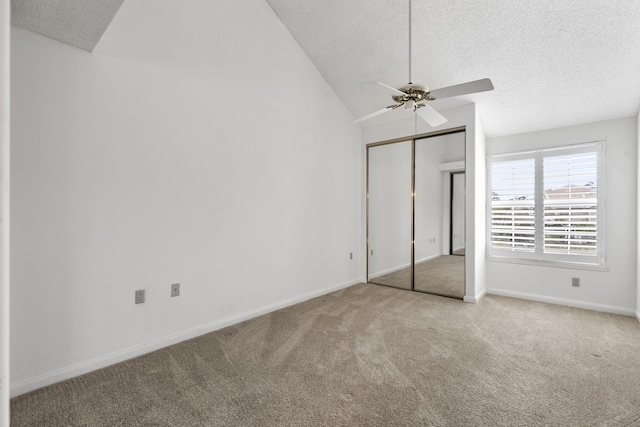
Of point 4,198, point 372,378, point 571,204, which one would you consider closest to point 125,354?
point 4,198

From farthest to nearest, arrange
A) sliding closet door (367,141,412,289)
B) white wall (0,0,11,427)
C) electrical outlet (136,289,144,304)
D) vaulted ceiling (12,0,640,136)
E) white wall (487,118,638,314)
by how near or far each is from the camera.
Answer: sliding closet door (367,141,412,289) → white wall (487,118,638,314) → electrical outlet (136,289,144,304) → vaulted ceiling (12,0,640,136) → white wall (0,0,11,427)

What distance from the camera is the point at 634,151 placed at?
3.48 m

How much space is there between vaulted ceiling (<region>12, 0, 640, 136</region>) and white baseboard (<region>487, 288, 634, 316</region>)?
2173 mm

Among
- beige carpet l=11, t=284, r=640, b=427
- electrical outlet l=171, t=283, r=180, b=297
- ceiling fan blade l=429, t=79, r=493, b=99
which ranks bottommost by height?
beige carpet l=11, t=284, r=640, b=427

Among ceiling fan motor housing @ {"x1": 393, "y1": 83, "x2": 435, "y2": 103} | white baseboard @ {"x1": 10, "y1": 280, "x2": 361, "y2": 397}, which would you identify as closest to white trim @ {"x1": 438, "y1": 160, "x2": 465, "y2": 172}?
ceiling fan motor housing @ {"x1": 393, "y1": 83, "x2": 435, "y2": 103}

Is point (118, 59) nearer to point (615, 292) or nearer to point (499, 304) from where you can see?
point (499, 304)

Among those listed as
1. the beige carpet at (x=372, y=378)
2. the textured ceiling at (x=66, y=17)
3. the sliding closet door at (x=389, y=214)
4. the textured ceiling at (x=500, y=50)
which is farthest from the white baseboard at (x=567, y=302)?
the textured ceiling at (x=66, y=17)

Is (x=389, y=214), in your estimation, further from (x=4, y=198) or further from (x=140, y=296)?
(x=4, y=198)

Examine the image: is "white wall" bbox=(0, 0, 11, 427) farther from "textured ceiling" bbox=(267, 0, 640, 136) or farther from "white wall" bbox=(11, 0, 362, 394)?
"textured ceiling" bbox=(267, 0, 640, 136)

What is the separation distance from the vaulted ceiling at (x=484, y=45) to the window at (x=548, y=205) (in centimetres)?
43

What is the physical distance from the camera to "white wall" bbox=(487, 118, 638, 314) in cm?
350

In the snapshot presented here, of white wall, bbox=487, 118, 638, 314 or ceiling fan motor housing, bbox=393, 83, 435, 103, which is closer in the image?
ceiling fan motor housing, bbox=393, 83, 435, 103

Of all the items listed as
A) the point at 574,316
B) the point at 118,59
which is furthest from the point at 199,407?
the point at 574,316

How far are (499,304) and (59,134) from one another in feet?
15.4
